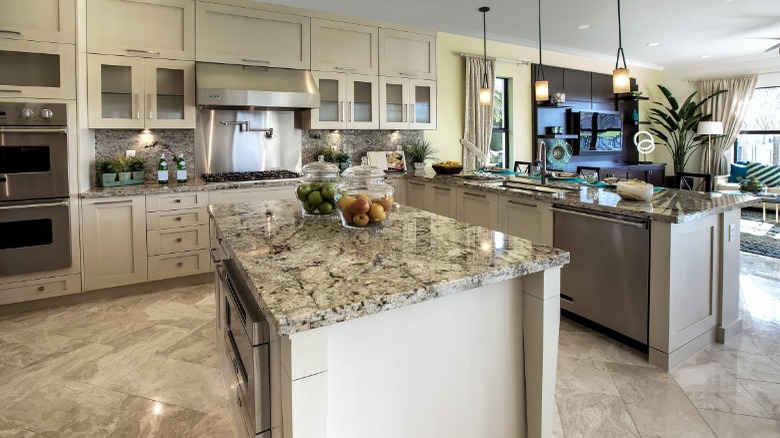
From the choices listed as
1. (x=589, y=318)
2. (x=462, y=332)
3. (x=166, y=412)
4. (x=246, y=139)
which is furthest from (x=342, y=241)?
(x=246, y=139)

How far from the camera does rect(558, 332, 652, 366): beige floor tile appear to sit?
2.66 m

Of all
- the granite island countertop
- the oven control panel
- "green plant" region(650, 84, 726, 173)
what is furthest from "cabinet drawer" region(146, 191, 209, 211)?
"green plant" region(650, 84, 726, 173)

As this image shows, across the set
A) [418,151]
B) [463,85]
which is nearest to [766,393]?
[418,151]

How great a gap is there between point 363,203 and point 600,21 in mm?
4810

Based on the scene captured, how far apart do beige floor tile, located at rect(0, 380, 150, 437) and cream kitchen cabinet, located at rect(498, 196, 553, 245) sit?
2566mm

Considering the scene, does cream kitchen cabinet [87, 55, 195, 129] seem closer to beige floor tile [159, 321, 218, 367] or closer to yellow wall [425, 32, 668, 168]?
beige floor tile [159, 321, 218, 367]

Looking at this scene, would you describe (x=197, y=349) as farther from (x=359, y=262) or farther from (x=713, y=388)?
(x=713, y=388)

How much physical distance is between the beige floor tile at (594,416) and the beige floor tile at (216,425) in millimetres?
1474

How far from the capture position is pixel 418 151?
5477 mm

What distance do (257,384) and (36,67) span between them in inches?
134

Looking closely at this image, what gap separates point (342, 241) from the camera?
1.72 m

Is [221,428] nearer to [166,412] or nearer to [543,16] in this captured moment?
[166,412]

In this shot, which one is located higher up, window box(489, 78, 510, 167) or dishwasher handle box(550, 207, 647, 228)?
window box(489, 78, 510, 167)

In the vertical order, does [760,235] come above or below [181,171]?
below
